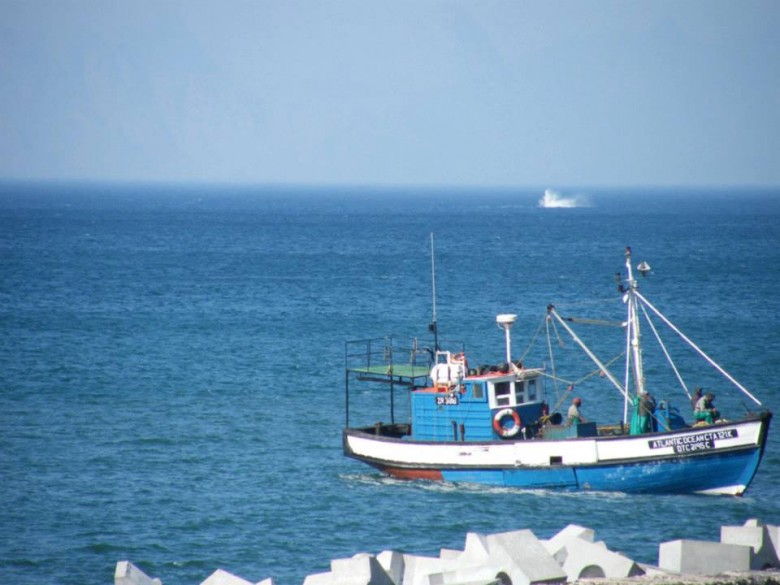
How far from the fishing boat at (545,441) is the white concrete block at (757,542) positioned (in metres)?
11.1

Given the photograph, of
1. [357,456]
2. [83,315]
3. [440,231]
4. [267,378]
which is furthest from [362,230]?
[357,456]

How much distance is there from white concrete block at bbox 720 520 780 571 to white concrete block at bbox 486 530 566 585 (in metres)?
3.68

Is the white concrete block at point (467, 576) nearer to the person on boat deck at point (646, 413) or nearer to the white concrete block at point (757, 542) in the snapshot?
the white concrete block at point (757, 542)

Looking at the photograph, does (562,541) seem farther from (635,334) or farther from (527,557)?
(635,334)

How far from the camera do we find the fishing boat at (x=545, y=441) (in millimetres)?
33969

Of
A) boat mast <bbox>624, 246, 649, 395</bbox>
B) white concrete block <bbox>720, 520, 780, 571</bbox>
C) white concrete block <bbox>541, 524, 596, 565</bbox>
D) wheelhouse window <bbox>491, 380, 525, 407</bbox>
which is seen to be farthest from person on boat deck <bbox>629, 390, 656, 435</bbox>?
white concrete block <bbox>720, 520, 780, 571</bbox>

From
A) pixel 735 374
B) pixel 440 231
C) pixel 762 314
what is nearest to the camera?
pixel 735 374

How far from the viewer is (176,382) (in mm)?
55875

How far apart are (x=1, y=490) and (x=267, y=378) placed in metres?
20.7

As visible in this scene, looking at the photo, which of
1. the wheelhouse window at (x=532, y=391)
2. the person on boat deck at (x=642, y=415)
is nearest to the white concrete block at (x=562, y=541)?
the person on boat deck at (x=642, y=415)

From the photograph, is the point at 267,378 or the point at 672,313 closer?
the point at 267,378

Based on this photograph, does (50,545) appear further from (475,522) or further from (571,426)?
(571,426)

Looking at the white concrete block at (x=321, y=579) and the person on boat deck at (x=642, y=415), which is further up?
the person on boat deck at (x=642, y=415)

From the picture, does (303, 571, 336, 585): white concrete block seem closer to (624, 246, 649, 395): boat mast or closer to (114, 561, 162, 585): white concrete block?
(114, 561, 162, 585): white concrete block
